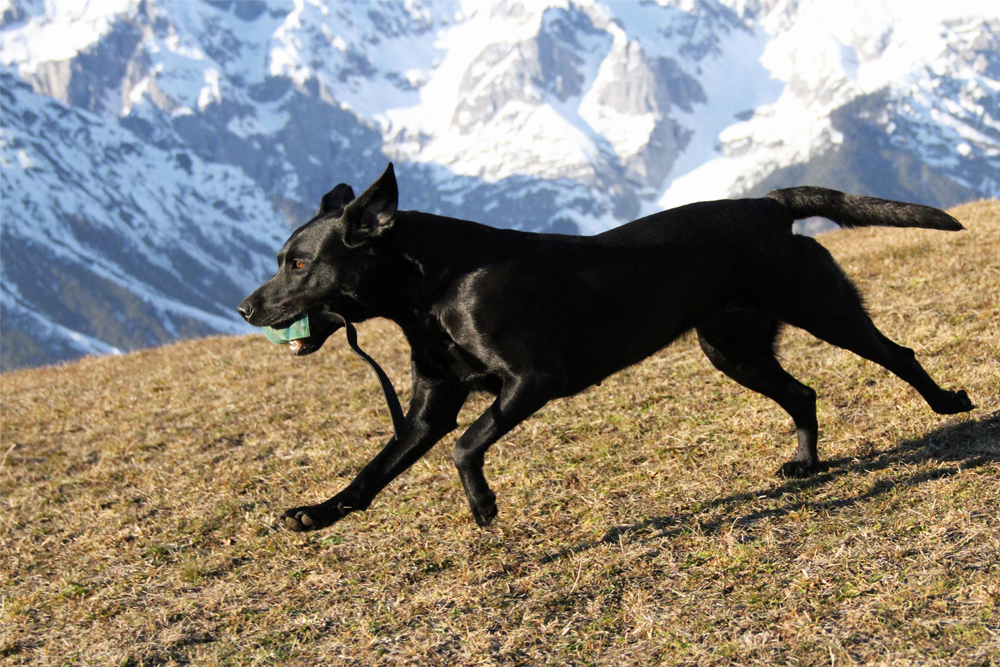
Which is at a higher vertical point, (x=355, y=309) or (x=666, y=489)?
(x=355, y=309)

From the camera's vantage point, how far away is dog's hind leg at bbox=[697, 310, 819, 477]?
624 centimetres

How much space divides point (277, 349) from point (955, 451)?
29.6 ft

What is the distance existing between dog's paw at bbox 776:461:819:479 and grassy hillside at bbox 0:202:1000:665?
0.52 ft

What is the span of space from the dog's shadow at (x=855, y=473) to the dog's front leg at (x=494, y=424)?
0.65 m

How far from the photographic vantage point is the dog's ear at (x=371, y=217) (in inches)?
209

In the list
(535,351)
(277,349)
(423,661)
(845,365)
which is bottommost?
(277,349)

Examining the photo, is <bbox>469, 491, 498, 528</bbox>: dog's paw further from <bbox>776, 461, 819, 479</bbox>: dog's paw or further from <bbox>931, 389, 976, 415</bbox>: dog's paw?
<bbox>931, 389, 976, 415</bbox>: dog's paw

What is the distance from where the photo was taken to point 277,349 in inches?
501

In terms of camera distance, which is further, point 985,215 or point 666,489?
point 985,215

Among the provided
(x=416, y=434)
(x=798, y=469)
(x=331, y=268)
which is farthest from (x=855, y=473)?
(x=331, y=268)

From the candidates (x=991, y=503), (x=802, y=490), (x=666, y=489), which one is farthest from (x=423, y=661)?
(x=991, y=503)

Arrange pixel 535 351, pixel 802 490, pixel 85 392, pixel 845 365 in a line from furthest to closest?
pixel 85 392 < pixel 845 365 < pixel 802 490 < pixel 535 351

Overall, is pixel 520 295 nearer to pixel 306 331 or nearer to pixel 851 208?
pixel 306 331

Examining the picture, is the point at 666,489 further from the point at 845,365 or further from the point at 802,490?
the point at 845,365
